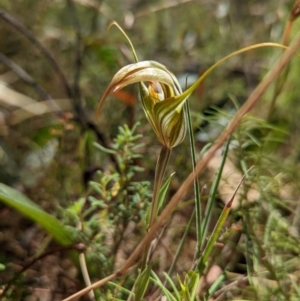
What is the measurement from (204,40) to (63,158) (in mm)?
695

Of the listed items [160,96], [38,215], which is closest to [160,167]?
[160,96]

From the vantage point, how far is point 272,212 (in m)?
0.48

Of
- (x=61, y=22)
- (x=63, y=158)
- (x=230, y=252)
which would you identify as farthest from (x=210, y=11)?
→ (x=230, y=252)

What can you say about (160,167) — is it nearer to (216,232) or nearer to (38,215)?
(216,232)

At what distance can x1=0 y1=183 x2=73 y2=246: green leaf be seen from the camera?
42 cm

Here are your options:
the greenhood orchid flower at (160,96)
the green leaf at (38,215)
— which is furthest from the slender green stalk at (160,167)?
the green leaf at (38,215)

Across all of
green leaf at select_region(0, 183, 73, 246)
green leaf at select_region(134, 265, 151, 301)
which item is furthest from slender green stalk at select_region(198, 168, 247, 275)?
green leaf at select_region(0, 183, 73, 246)

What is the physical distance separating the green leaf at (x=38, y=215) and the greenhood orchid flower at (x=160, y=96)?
0.59ft

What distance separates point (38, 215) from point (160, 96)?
0.66 ft

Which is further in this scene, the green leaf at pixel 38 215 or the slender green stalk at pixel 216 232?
the green leaf at pixel 38 215

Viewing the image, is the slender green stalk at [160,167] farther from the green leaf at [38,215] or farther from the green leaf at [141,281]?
the green leaf at [38,215]

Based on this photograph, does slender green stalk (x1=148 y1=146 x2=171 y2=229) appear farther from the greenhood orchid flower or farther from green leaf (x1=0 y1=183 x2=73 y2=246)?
green leaf (x1=0 y1=183 x2=73 y2=246)

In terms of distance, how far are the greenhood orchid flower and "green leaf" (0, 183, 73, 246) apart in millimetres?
179

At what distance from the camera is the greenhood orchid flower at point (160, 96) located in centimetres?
26
